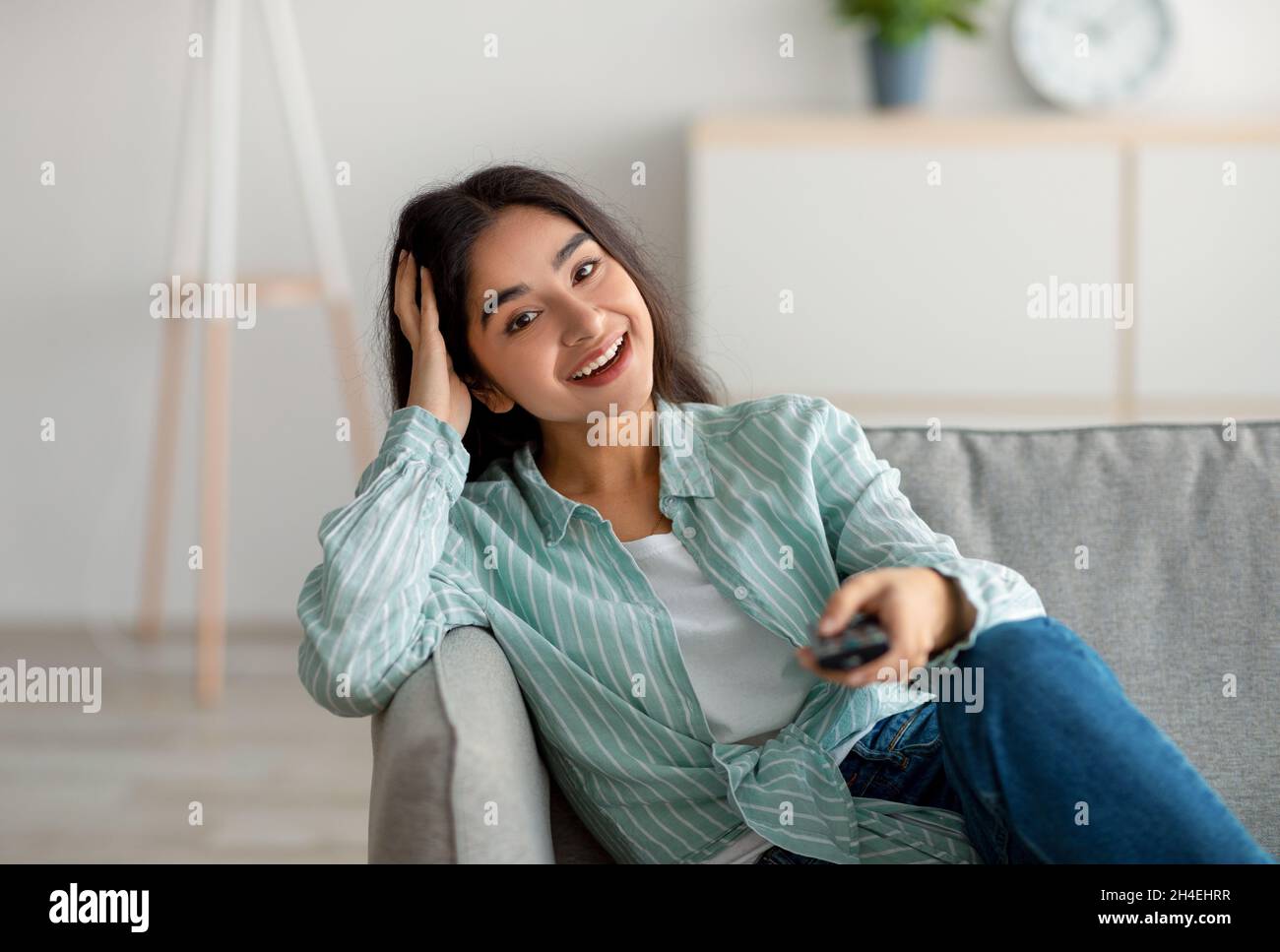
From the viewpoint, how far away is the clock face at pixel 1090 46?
3.04m

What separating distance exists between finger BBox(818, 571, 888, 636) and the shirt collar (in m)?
0.38

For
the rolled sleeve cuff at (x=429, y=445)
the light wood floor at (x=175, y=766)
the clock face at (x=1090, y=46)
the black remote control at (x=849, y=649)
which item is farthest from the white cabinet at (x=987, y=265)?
the black remote control at (x=849, y=649)

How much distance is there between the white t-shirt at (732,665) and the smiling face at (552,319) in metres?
0.22

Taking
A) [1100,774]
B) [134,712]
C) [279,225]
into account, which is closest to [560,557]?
[1100,774]

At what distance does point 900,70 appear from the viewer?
293 cm

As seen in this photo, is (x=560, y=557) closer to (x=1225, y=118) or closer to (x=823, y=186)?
(x=823, y=186)

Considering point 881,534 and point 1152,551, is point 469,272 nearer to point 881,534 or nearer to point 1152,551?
point 881,534

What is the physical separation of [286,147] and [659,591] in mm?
2185

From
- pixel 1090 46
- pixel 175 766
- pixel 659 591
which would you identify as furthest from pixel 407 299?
pixel 1090 46
